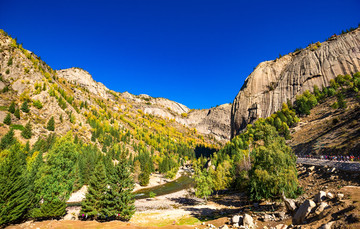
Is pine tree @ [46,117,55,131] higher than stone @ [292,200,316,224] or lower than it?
higher

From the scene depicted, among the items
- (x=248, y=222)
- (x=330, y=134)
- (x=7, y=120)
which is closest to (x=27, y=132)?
(x=7, y=120)

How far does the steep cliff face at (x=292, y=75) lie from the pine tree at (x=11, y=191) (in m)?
130

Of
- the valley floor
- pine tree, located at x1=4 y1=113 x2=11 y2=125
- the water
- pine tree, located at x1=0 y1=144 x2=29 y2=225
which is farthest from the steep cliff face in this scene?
pine tree, located at x1=4 y1=113 x2=11 y2=125

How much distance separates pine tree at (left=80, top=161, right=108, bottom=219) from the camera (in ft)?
89.4

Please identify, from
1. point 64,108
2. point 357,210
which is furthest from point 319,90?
point 64,108

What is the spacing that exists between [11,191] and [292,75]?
490 ft

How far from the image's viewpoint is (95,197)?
94.0 feet

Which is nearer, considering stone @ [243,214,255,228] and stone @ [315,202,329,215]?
stone @ [315,202,329,215]

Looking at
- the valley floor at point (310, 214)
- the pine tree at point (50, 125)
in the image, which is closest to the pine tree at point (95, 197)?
the valley floor at point (310, 214)

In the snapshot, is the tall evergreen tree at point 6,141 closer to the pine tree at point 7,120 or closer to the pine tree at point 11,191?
the pine tree at point 7,120

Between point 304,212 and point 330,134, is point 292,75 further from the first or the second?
point 304,212

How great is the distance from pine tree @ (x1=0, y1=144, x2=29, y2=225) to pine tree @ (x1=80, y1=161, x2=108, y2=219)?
315 inches

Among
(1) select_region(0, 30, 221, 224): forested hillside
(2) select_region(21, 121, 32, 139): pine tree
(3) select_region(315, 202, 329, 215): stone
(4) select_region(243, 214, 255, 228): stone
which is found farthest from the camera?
(2) select_region(21, 121, 32, 139): pine tree

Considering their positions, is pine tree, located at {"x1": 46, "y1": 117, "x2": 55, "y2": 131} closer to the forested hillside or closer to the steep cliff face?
the forested hillside
